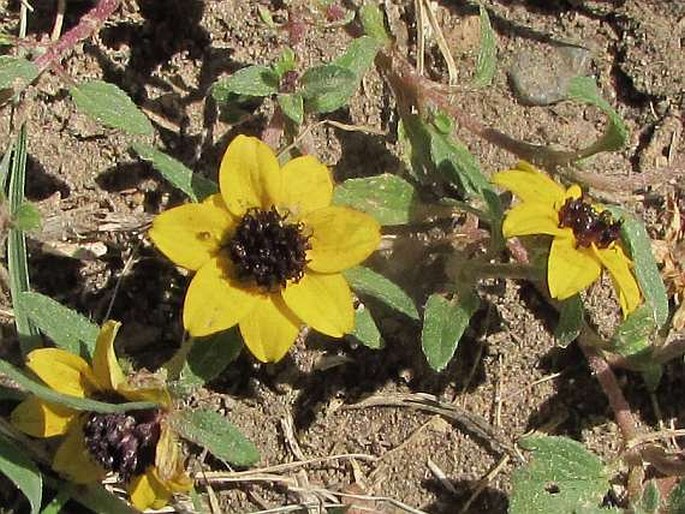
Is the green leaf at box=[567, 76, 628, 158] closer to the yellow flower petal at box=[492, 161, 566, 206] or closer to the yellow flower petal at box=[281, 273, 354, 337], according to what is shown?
the yellow flower petal at box=[492, 161, 566, 206]

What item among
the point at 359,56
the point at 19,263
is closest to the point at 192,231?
the point at 19,263

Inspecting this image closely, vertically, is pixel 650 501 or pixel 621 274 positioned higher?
pixel 621 274

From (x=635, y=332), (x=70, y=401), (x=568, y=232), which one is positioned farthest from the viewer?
(x=635, y=332)

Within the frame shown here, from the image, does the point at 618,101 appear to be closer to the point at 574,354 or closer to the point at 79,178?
the point at 574,354

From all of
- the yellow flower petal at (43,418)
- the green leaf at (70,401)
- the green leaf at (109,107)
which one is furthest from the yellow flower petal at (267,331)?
the green leaf at (109,107)

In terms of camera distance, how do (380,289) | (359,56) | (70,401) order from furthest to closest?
1. (359,56)
2. (380,289)
3. (70,401)

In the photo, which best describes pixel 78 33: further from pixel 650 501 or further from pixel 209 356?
pixel 650 501

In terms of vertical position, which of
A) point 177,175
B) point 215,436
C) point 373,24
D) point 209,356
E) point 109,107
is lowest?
point 215,436
